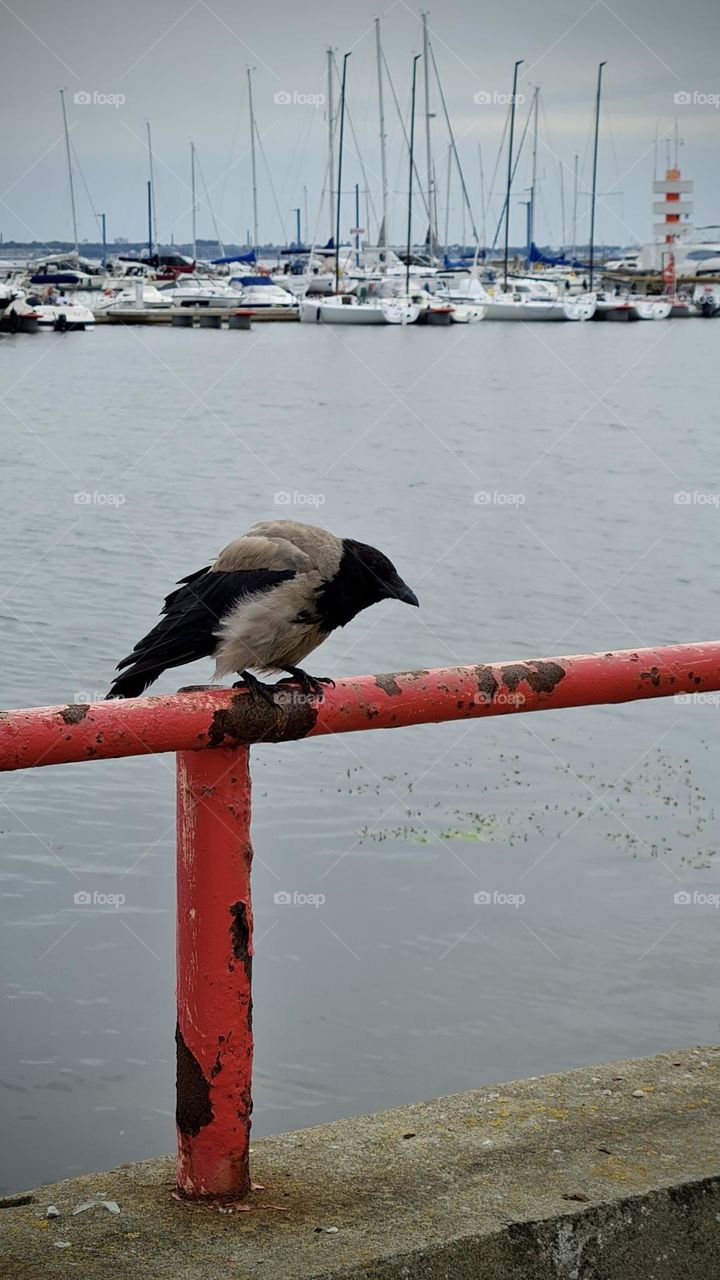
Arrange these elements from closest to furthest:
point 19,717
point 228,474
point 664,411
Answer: point 19,717 → point 228,474 → point 664,411

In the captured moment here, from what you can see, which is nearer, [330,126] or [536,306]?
[330,126]

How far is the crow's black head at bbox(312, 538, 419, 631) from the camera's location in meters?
3.15

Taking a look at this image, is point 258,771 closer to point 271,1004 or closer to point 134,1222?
point 271,1004

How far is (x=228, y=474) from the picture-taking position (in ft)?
75.5

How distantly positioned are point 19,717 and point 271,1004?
369cm

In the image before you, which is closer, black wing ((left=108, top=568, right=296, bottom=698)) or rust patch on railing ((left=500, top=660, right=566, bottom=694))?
rust patch on railing ((left=500, top=660, right=566, bottom=694))

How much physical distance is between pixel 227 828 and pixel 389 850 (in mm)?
4914

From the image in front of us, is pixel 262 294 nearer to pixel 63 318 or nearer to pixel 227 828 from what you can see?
pixel 63 318

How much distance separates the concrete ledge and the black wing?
0.93 m

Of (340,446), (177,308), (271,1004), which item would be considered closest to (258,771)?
(271,1004)

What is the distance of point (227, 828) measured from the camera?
2.33 m

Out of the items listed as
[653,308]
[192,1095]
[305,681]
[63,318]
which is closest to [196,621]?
[305,681]

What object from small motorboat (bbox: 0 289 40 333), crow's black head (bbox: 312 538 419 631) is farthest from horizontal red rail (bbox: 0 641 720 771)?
small motorboat (bbox: 0 289 40 333)

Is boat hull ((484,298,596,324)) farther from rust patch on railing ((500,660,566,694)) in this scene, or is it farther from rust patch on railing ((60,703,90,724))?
rust patch on railing ((60,703,90,724))
